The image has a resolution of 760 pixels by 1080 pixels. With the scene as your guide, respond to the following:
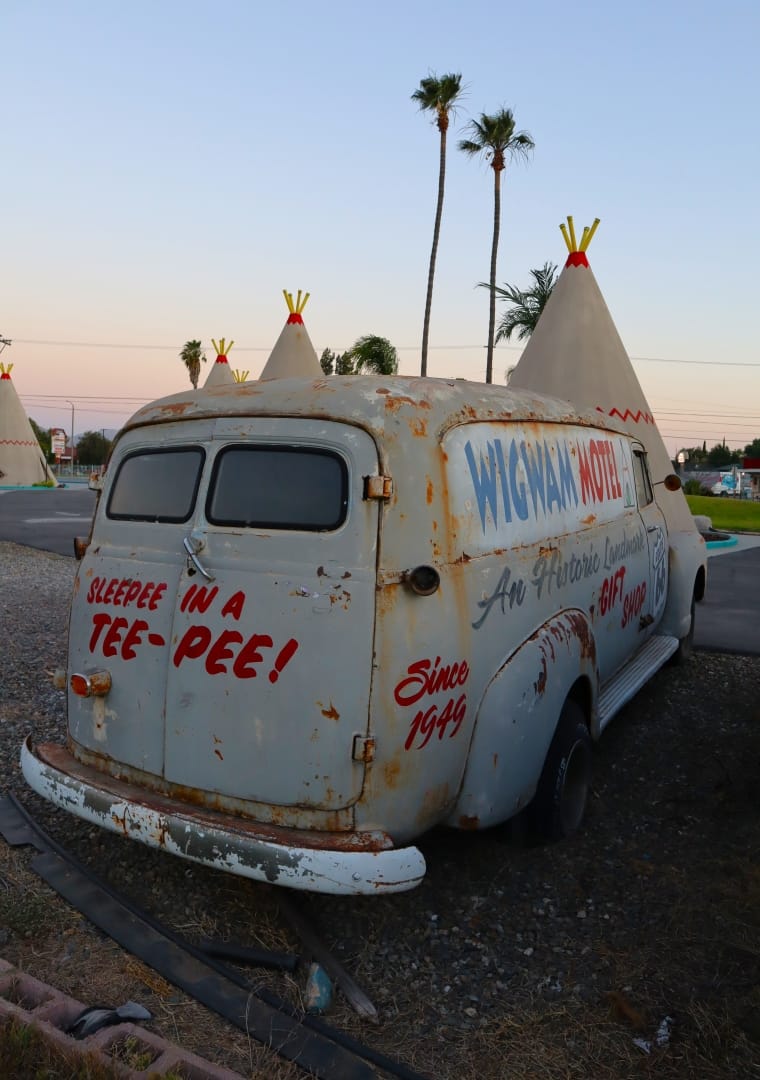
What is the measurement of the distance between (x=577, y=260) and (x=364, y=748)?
10.2 metres

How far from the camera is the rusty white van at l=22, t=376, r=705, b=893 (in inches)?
110

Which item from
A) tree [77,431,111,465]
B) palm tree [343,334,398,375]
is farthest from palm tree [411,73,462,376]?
tree [77,431,111,465]

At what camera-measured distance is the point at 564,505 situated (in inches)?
156

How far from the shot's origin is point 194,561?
3061 mm

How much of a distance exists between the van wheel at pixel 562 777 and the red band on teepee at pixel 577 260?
9081 millimetres

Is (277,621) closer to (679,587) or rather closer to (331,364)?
(679,587)

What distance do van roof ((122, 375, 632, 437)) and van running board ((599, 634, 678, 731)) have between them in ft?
5.56

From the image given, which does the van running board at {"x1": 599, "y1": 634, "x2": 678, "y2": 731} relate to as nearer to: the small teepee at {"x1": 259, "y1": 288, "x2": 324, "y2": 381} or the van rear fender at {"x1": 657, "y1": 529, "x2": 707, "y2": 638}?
the van rear fender at {"x1": 657, "y1": 529, "x2": 707, "y2": 638}

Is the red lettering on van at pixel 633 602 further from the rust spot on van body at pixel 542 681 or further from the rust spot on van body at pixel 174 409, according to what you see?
the rust spot on van body at pixel 174 409

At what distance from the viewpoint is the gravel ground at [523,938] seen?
2.59 m

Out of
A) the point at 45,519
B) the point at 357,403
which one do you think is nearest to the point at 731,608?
the point at 357,403

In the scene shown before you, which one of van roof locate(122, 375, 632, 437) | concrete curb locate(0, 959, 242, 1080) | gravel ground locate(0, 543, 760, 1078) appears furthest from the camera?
Answer: van roof locate(122, 375, 632, 437)

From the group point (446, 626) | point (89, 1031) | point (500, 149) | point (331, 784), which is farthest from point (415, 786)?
point (500, 149)

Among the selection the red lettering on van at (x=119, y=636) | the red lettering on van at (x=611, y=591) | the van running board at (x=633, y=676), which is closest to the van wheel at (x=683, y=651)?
the van running board at (x=633, y=676)
